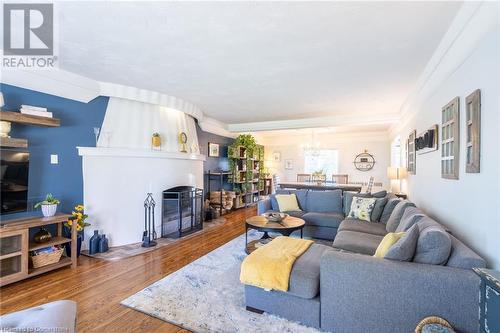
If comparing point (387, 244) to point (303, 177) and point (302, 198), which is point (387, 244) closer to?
point (302, 198)

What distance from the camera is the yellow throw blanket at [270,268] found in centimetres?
203

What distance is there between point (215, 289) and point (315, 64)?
2910 mm

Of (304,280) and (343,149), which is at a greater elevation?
(343,149)

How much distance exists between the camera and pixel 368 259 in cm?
184

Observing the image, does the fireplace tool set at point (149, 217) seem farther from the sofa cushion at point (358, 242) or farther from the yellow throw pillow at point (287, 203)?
the sofa cushion at point (358, 242)

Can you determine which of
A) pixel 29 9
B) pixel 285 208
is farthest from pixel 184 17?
pixel 285 208

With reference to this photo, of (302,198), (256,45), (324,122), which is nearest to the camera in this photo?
(256,45)

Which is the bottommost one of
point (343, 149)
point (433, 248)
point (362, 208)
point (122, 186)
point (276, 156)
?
point (362, 208)

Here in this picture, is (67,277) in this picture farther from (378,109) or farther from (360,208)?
(378,109)

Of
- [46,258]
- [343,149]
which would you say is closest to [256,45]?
[46,258]

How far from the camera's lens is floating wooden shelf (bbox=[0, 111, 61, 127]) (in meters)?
2.67

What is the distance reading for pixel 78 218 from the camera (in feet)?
10.8

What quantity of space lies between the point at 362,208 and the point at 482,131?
253 cm

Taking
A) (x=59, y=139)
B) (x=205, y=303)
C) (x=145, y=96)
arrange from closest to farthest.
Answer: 1. (x=205, y=303)
2. (x=59, y=139)
3. (x=145, y=96)
